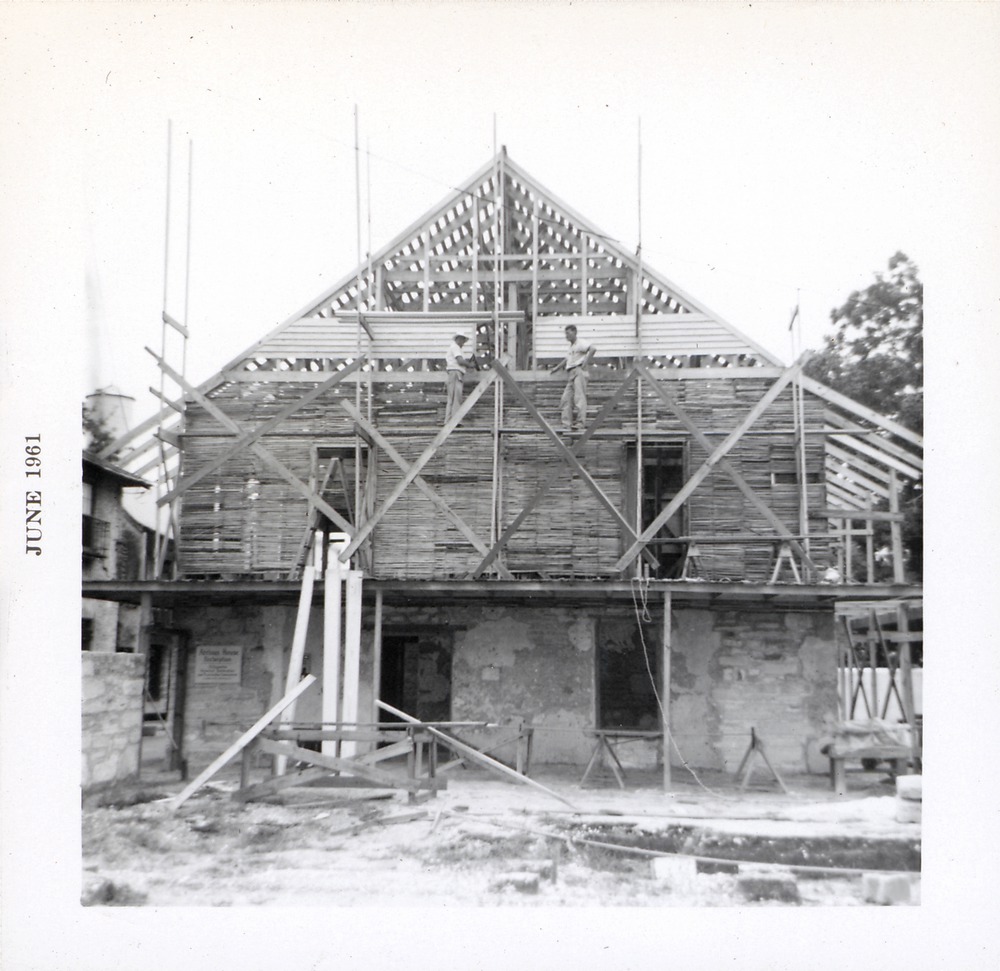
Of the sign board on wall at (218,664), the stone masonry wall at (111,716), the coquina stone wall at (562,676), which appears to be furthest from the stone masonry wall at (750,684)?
the stone masonry wall at (111,716)

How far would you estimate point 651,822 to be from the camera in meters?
10.8

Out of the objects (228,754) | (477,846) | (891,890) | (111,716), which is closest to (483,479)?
(228,754)

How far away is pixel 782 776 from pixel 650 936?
636 centimetres

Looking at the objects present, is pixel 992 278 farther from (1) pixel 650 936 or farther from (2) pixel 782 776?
(2) pixel 782 776

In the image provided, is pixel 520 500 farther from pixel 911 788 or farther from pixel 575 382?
pixel 911 788

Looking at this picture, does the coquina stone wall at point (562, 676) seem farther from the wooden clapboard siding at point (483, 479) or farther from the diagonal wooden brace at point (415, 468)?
the diagonal wooden brace at point (415, 468)

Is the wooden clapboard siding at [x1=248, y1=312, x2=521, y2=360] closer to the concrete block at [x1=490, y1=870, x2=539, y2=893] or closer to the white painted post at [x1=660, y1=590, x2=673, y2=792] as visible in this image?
the white painted post at [x1=660, y1=590, x2=673, y2=792]

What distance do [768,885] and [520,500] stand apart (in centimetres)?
736

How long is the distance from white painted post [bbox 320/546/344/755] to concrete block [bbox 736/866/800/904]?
198 inches

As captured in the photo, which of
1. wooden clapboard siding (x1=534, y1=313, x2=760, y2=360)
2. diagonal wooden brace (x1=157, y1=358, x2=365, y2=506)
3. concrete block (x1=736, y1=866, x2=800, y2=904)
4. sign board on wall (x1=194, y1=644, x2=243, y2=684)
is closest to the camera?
concrete block (x1=736, y1=866, x2=800, y2=904)

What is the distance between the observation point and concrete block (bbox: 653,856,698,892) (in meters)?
8.92

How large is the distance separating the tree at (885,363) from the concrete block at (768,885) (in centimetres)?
914

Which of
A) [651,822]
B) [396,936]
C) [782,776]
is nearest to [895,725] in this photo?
[782,776]

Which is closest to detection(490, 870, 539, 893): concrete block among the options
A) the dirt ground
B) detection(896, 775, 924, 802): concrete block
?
the dirt ground
